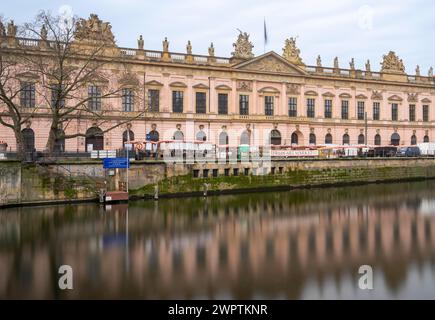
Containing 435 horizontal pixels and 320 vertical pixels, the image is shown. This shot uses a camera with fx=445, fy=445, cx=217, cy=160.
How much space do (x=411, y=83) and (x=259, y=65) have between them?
85.1ft

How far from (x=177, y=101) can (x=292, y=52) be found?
59.0 ft

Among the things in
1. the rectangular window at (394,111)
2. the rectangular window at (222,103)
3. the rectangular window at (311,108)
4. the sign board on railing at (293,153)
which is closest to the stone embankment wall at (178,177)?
the sign board on railing at (293,153)

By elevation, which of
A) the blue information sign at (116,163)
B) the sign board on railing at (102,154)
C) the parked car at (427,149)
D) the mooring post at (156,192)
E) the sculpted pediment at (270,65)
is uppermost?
the sculpted pediment at (270,65)

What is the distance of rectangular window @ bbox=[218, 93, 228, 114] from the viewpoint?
5312 centimetres

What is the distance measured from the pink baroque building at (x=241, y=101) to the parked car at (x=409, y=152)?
4.74 metres

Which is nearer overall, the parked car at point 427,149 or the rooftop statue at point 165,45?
the rooftop statue at point 165,45

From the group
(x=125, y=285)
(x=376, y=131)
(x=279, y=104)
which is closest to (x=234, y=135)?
(x=279, y=104)

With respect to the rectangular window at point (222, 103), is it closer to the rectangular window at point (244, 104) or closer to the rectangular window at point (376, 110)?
the rectangular window at point (244, 104)

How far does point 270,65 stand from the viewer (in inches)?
2189

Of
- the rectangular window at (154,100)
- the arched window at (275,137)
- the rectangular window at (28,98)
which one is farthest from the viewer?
the arched window at (275,137)

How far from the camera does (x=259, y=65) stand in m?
54.9

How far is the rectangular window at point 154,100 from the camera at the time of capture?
159 feet

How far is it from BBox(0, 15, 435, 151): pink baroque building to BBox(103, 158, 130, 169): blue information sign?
24.7 ft

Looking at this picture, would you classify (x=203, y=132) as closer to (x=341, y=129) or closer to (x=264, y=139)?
(x=264, y=139)
